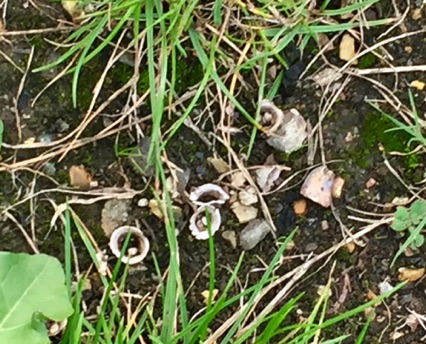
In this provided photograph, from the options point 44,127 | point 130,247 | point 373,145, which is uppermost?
point 44,127

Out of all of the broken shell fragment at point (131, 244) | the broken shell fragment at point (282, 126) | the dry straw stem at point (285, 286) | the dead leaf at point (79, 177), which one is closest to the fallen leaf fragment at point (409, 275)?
the dry straw stem at point (285, 286)

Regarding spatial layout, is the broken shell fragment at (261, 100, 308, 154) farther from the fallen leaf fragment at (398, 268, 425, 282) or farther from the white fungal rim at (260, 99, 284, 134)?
the fallen leaf fragment at (398, 268, 425, 282)

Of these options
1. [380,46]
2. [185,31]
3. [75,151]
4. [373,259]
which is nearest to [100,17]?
[185,31]

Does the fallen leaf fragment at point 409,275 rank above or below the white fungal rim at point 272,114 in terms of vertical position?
below

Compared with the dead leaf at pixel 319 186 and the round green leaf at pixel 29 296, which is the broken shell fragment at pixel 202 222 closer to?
the dead leaf at pixel 319 186

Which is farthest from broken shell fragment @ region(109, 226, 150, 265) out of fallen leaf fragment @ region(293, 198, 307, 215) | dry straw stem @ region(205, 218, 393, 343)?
fallen leaf fragment @ region(293, 198, 307, 215)

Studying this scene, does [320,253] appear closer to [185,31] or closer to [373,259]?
[373,259]

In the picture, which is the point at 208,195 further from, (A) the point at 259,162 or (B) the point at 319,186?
(B) the point at 319,186

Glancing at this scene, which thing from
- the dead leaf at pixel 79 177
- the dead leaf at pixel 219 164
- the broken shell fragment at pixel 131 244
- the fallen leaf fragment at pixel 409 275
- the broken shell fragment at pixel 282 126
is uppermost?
the broken shell fragment at pixel 282 126
